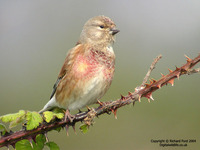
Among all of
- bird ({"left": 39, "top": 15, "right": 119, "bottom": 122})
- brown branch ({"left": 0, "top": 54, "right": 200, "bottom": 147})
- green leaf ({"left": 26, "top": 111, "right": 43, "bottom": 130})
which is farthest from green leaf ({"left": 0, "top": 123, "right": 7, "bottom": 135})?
bird ({"left": 39, "top": 15, "right": 119, "bottom": 122})

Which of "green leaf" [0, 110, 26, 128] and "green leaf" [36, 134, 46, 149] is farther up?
"green leaf" [0, 110, 26, 128]

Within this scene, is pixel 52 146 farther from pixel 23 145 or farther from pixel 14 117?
pixel 14 117

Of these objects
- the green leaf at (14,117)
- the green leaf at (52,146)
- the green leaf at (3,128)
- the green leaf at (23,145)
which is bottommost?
the green leaf at (52,146)

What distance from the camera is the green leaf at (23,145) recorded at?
2.49 meters

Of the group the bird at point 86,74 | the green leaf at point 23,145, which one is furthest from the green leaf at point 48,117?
the bird at point 86,74

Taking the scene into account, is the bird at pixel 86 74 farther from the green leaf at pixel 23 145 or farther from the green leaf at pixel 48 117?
the green leaf at pixel 23 145

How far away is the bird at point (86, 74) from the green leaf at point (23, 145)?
1.87 m

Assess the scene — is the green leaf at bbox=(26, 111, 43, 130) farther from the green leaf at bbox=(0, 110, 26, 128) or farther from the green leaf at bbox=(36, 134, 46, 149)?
the green leaf at bbox=(36, 134, 46, 149)

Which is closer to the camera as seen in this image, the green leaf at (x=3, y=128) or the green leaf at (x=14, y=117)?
the green leaf at (x=14, y=117)

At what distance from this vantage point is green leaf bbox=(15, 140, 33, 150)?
249 cm

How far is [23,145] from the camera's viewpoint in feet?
8.20

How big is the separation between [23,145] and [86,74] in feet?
6.24

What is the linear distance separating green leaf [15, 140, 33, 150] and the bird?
187 cm

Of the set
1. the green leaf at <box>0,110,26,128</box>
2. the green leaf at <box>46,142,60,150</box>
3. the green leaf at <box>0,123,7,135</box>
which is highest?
the green leaf at <box>0,110,26,128</box>
